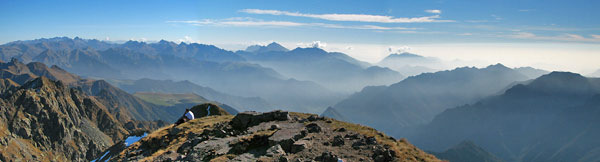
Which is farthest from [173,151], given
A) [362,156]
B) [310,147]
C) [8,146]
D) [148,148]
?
[8,146]

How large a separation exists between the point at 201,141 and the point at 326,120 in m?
14.1

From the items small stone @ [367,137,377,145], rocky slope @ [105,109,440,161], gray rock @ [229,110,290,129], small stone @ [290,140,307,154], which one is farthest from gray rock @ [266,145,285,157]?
gray rock @ [229,110,290,129]

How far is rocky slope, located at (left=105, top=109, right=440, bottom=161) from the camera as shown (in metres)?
22.8

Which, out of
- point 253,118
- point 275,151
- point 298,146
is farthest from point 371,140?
point 253,118

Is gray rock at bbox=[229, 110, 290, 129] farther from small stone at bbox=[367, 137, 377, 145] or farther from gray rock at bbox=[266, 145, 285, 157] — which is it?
small stone at bbox=[367, 137, 377, 145]

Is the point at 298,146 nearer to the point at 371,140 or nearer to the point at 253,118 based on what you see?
the point at 371,140

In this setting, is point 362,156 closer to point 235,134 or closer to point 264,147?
point 264,147

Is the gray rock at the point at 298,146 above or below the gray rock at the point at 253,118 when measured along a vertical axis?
above

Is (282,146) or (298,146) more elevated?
(298,146)

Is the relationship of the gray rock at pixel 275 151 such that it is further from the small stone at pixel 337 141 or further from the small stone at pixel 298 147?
the small stone at pixel 337 141

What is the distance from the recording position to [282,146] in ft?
81.7

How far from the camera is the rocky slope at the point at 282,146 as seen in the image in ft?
74.7

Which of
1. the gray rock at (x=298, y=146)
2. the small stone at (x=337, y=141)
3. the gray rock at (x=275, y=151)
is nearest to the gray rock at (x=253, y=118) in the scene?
the gray rock at (x=275, y=151)

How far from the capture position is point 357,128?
32875mm
